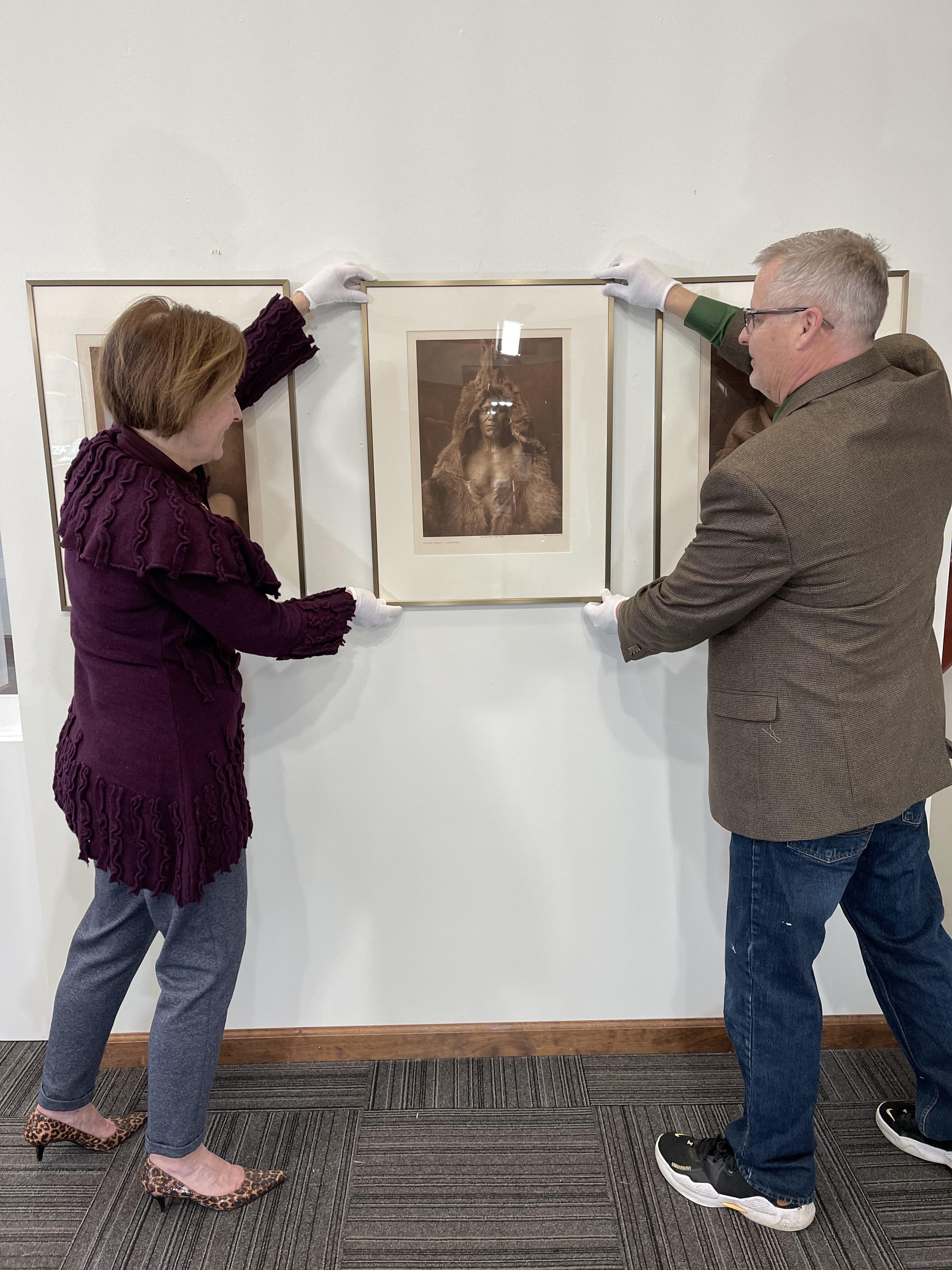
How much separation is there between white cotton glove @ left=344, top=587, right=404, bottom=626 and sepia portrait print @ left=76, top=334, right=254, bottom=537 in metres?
0.29

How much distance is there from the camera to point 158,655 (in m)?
1.41

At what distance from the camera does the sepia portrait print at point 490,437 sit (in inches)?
68.2

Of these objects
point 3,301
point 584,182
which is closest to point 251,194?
point 3,301

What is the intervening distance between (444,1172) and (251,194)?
203 cm

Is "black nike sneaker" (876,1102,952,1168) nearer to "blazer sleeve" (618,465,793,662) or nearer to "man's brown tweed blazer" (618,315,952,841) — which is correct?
"man's brown tweed blazer" (618,315,952,841)

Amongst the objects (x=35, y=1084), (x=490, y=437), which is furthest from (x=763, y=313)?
(x=35, y=1084)

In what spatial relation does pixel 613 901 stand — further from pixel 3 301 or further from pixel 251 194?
pixel 3 301

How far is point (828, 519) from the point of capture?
1.32 m

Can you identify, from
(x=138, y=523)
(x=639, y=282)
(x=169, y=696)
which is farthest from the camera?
(x=639, y=282)

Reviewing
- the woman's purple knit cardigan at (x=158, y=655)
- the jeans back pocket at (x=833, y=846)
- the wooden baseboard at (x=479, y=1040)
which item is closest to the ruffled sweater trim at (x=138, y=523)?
the woman's purple knit cardigan at (x=158, y=655)

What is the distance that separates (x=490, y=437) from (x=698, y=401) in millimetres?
453

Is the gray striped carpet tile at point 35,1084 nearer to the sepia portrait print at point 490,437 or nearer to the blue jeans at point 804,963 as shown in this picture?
the blue jeans at point 804,963

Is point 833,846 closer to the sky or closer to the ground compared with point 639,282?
closer to the ground

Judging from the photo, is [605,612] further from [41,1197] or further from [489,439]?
[41,1197]
